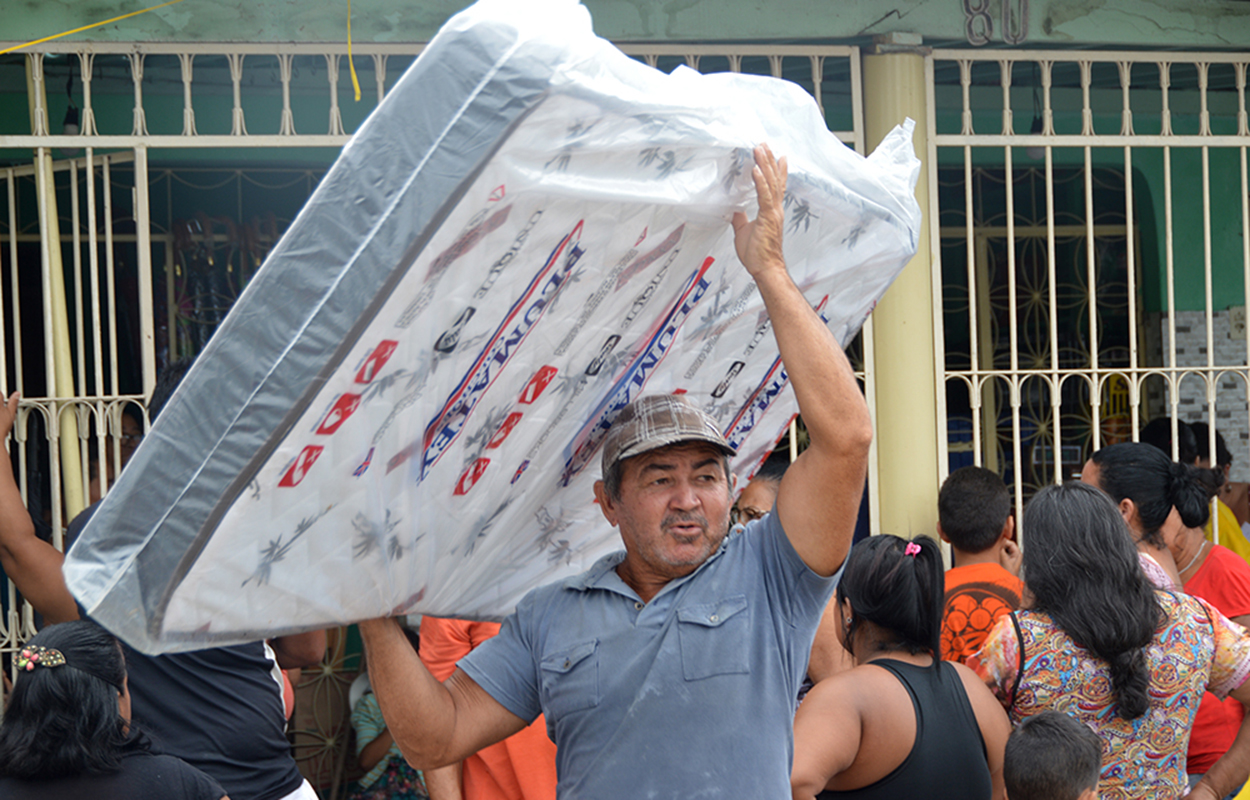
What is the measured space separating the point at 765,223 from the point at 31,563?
2.25m

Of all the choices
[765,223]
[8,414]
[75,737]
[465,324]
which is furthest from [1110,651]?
[8,414]

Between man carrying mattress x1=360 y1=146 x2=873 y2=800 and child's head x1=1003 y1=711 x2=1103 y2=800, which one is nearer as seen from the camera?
man carrying mattress x1=360 y1=146 x2=873 y2=800

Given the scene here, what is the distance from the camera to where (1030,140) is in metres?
3.88

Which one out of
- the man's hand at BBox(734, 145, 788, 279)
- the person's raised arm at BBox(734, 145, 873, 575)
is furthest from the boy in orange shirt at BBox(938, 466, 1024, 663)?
the man's hand at BBox(734, 145, 788, 279)

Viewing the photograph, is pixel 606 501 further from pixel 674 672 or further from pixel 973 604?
pixel 973 604

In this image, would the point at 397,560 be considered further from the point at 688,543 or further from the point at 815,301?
the point at 815,301

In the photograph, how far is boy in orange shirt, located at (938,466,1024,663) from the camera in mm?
2977

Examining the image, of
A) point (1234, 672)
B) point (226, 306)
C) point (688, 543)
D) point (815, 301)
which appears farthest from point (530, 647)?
point (226, 306)

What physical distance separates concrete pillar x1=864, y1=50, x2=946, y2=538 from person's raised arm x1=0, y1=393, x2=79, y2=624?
2604 millimetres

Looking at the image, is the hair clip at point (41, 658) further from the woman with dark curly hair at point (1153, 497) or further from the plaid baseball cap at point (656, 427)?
the woman with dark curly hair at point (1153, 497)

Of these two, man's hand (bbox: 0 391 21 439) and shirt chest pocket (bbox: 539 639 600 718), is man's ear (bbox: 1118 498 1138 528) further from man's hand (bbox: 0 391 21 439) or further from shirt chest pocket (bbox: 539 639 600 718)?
man's hand (bbox: 0 391 21 439)

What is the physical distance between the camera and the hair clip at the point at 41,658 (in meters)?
2.14

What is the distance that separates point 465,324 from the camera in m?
1.37

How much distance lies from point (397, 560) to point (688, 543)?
1.61 ft
